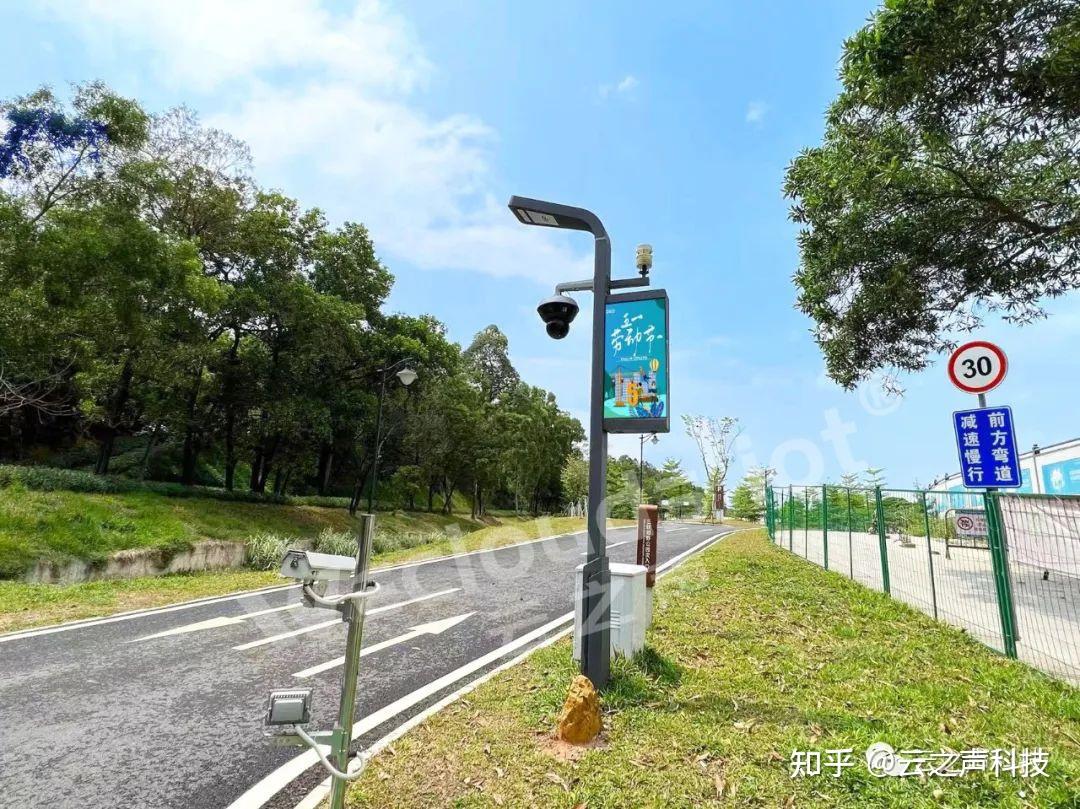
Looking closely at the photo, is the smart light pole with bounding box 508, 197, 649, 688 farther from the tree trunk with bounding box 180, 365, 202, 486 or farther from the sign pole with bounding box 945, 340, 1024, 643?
the tree trunk with bounding box 180, 365, 202, 486

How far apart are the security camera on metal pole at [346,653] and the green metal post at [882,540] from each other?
8047mm

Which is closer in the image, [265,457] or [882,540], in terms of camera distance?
[882,540]

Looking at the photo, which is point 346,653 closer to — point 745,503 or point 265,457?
point 265,457

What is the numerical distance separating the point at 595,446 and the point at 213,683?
410 centimetres

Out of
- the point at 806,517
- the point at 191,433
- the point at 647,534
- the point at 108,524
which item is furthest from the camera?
the point at 191,433

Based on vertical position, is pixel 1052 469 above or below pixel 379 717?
above

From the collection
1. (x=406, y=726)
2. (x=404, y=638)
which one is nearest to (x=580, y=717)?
(x=406, y=726)

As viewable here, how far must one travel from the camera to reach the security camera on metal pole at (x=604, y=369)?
414 centimetres

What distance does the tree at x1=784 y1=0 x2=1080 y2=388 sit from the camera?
5930mm

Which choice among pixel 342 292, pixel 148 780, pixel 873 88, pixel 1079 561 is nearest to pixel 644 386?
pixel 148 780

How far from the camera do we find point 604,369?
14.5 feet

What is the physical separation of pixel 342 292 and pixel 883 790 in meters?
25.3

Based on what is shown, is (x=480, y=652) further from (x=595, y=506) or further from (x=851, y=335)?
(x=851, y=335)

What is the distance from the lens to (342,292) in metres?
24.3
